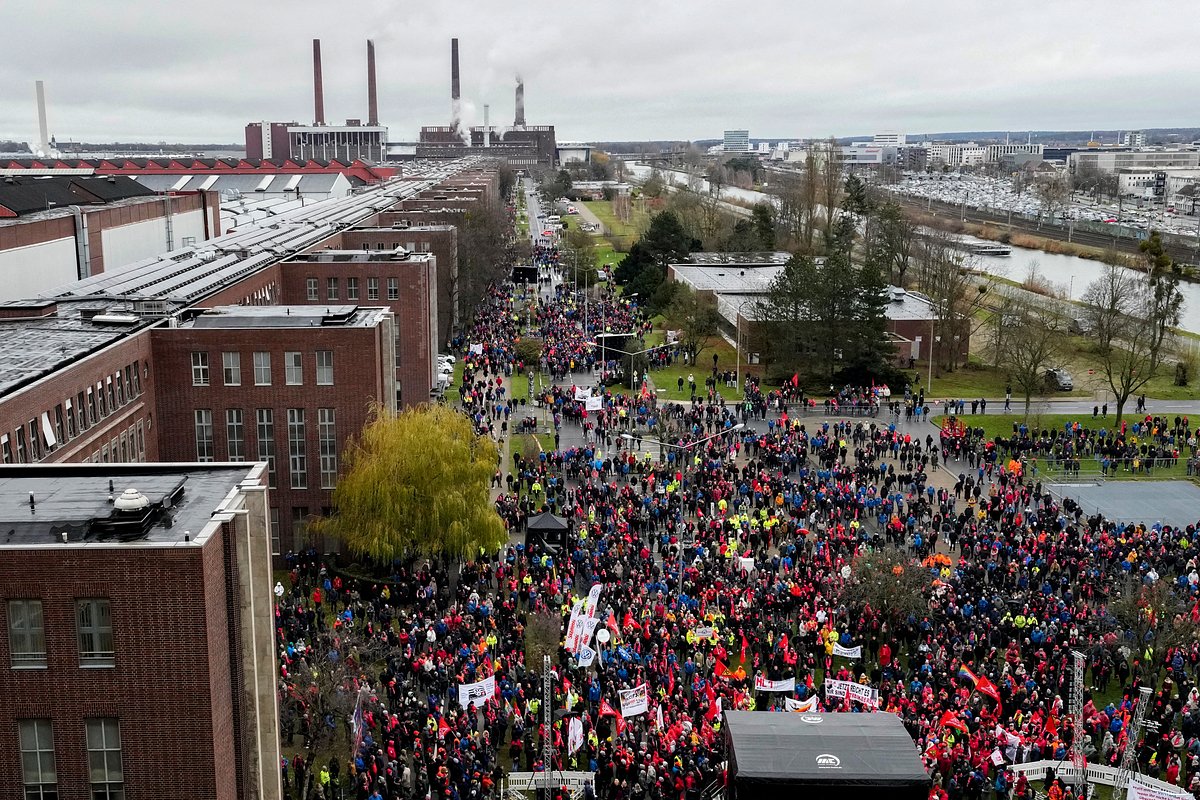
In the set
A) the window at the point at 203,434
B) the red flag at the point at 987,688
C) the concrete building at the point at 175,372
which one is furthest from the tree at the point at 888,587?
the window at the point at 203,434

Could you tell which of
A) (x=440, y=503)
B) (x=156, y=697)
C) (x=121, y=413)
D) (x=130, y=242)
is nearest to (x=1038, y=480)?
(x=440, y=503)

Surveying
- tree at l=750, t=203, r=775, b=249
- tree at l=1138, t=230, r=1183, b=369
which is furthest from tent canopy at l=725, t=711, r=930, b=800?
tree at l=750, t=203, r=775, b=249

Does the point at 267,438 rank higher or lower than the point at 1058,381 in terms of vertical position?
higher

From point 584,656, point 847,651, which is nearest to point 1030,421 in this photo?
point 847,651

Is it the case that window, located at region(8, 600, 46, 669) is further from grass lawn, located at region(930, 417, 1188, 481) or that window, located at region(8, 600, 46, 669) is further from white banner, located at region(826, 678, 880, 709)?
grass lawn, located at region(930, 417, 1188, 481)

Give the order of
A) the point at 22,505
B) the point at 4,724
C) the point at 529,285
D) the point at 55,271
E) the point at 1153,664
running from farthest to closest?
the point at 529,285 < the point at 55,271 < the point at 1153,664 < the point at 22,505 < the point at 4,724

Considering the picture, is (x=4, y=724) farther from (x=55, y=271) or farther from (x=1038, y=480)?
(x=55, y=271)

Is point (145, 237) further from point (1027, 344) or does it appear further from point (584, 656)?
point (584, 656)
